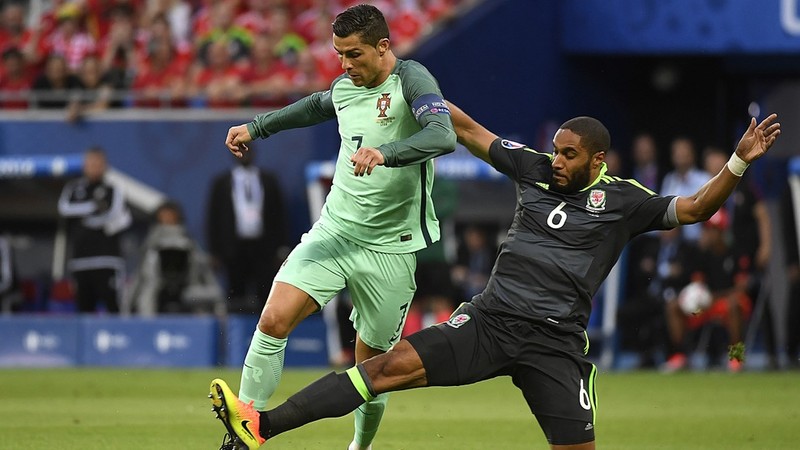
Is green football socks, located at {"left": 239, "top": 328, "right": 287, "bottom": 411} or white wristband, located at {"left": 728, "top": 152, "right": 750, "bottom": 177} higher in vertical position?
white wristband, located at {"left": 728, "top": 152, "right": 750, "bottom": 177}

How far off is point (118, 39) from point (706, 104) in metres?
8.56

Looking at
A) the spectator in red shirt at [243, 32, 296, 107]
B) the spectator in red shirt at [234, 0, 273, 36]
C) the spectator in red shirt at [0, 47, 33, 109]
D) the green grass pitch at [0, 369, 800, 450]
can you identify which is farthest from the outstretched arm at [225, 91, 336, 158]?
the spectator in red shirt at [0, 47, 33, 109]

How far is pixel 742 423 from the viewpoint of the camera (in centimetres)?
1143

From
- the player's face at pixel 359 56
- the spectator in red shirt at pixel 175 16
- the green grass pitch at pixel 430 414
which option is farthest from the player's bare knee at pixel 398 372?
the spectator in red shirt at pixel 175 16

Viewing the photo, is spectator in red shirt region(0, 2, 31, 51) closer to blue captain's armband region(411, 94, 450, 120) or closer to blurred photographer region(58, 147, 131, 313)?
blurred photographer region(58, 147, 131, 313)

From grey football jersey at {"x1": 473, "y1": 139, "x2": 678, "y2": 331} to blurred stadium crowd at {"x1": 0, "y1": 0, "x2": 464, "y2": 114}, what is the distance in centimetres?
1046

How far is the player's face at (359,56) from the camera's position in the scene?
804 cm

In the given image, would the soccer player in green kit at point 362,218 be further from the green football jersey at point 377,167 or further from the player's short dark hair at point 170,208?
the player's short dark hair at point 170,208

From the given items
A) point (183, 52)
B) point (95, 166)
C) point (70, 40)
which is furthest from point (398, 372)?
point (70, 40)

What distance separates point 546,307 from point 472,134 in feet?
3.81

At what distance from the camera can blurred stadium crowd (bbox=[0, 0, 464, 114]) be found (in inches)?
740

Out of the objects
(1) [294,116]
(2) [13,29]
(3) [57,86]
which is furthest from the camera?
(2) [13,29]

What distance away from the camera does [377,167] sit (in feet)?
27.3

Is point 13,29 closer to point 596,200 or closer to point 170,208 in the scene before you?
point 170,208
